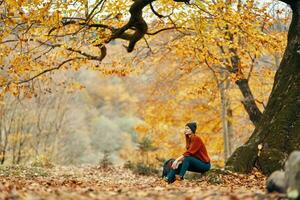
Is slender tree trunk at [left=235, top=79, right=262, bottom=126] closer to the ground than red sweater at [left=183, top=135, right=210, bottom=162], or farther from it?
farther from it

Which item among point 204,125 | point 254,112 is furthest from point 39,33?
point 204,125

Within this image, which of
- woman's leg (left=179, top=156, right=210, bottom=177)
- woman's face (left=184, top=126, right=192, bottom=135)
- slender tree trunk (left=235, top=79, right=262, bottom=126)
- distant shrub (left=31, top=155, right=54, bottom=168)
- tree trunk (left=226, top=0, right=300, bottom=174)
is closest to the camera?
tree trunk (left=226, top=0, right=300, bottom=174)

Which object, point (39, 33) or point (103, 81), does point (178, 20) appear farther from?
point (103, 81)

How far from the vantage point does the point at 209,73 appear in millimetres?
22031

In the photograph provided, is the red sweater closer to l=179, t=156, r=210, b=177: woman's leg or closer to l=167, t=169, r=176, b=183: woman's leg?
l=179, t=156, r=210, b=177: woman's leg

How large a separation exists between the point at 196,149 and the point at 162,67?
12366 mm

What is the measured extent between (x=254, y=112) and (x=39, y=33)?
7614mm

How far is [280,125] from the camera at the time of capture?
10.1 m

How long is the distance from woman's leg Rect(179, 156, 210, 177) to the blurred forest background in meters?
3.78

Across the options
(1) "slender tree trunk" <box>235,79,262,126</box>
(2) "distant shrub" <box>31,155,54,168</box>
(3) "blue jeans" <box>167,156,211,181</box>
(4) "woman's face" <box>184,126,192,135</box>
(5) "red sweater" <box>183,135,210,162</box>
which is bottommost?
(2) "distant shrub" <box>31,155,54,168</box>

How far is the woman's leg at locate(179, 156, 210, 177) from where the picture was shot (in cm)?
1030

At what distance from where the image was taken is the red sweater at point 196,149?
1035 cm

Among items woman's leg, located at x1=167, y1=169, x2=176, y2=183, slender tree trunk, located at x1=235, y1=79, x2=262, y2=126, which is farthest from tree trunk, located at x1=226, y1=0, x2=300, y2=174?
slender tree trunk, located at x1=235, y1=79, x2=262, y2=126

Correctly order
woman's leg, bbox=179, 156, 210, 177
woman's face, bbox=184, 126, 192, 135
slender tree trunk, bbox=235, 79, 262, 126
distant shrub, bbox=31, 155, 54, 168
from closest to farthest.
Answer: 1. woman's leg, bbox=179, 156, 210, 177
2. woman's face, bbox=184, 126, 192, 135
3. slender tree trunk, bbox=235, 79, 262, 126
4. distant shrub, bbox=31, 155, 54, 168
